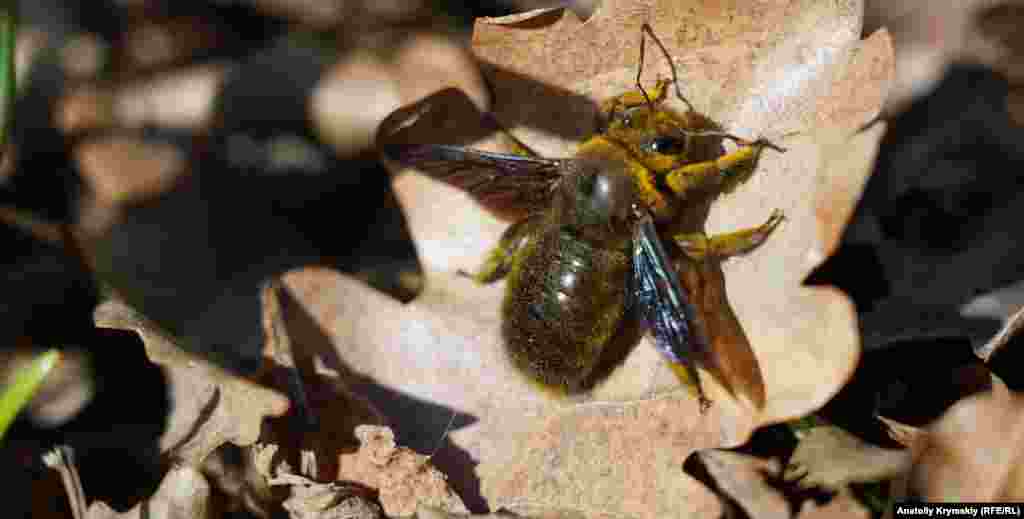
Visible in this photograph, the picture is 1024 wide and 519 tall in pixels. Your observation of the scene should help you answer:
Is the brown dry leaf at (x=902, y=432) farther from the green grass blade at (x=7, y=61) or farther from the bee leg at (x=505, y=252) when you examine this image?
the green grass blade at (x=7, y=61)

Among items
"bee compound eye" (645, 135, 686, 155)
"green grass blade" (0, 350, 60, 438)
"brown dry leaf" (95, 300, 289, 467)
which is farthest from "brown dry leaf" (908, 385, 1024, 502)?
"green grass blade" (0, 350, 60, 438)

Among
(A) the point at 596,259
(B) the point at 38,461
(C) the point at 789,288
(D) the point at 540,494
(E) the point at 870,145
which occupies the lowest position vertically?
(B) the point at 38,461

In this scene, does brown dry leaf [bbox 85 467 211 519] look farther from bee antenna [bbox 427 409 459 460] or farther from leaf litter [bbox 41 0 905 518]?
bee antenna [bbox 427 409 459 460]

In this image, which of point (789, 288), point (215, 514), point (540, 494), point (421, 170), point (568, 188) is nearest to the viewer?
point (789, 288)

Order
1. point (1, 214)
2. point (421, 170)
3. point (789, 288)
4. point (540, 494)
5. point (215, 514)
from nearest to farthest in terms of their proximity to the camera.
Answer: point (789, 288)
point (540, 494)
point (215, 514)
point (421, 170)
point (1, 214)

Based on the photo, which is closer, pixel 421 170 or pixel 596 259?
pixel 596 259

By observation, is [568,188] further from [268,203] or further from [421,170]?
[268,203]

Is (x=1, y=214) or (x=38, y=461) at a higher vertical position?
(x=1, y=214)

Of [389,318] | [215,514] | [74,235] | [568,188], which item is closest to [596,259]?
[568,188]
